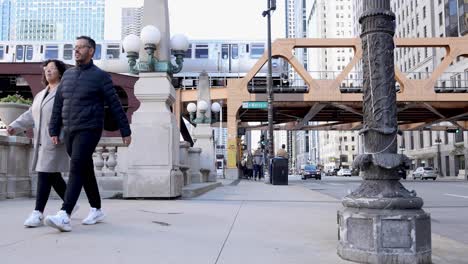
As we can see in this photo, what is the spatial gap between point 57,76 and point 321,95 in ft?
112

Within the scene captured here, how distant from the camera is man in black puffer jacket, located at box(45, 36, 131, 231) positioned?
4.97 metres

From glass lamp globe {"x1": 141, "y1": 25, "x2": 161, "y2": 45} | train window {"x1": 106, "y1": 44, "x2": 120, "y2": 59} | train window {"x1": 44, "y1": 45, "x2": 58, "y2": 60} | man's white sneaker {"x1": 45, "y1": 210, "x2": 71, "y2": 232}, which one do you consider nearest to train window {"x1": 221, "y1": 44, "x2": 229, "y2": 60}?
train window {"x1": 106, "y1": 44, "x2": 120, "y2": 59}

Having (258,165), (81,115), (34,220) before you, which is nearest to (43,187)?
(34,220)

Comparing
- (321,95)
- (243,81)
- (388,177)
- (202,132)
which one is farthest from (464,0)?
(388,177)

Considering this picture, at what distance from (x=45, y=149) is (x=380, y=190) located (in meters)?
3.62

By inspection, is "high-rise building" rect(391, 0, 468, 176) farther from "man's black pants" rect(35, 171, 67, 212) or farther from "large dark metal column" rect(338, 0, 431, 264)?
"man's black pants" rect(35, 171, 67, 212)

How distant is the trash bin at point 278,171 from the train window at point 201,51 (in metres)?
12.8

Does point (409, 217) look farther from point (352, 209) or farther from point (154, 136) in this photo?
point (154, 136)

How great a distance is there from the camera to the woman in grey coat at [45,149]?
17.4 feet

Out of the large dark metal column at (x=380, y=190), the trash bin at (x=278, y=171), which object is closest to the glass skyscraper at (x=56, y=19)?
the trash bin at (x=278, y=171)

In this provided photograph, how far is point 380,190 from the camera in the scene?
390 cm

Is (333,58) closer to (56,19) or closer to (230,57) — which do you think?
(56,19)

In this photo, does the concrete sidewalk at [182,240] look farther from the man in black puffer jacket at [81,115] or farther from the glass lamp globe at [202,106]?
the glass lamp globe at [202,106]

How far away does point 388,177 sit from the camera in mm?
3947
